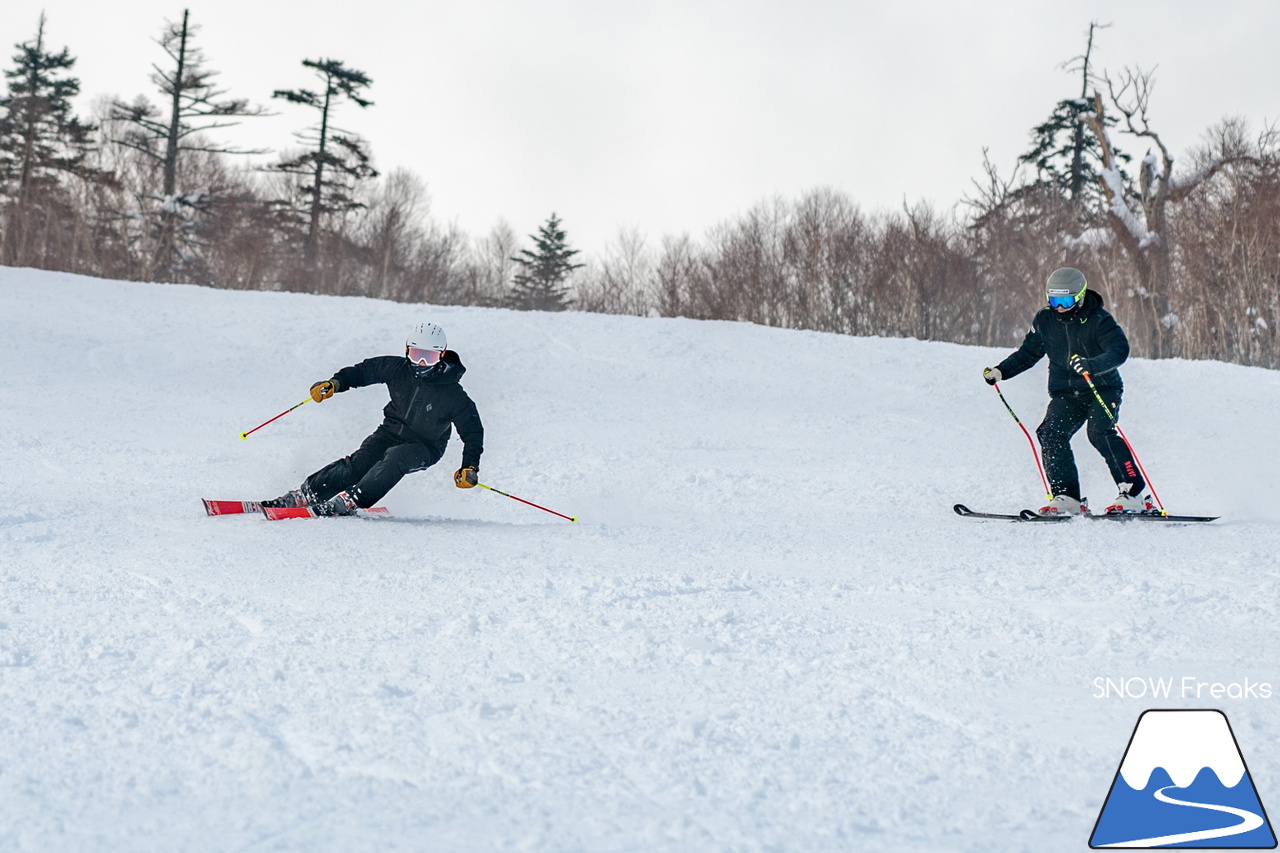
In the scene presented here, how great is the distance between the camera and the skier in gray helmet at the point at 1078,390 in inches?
254

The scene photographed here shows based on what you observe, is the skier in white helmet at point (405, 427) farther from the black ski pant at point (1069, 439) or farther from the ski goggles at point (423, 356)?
the black ski pant at point (1069, 439)

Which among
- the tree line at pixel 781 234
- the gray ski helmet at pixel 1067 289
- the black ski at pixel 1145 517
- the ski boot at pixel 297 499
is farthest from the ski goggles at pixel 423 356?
the tree line at pixel 781 234

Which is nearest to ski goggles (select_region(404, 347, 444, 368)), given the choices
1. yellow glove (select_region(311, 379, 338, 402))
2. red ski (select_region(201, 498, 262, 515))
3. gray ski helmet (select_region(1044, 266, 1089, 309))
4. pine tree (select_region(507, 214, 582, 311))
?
yellow glove (select_region(311, 379, 338, 402))

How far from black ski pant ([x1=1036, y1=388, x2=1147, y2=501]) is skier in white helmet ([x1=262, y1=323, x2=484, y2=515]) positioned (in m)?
3.97

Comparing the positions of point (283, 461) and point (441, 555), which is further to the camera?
point (283, 461)

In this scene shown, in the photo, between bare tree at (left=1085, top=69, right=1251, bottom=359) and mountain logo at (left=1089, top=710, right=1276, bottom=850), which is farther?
bare tree at (left=1085, top=69, right=1251, bottom=359)

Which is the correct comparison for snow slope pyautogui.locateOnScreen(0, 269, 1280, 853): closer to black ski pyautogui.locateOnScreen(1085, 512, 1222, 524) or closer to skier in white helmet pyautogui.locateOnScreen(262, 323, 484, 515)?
black ski pyautogui.locateOnScreen(1085, 512, 1222, 524)

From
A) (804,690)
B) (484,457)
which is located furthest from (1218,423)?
(804,690)

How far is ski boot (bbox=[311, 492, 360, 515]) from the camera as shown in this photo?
6098 mm

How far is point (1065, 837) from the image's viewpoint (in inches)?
87.0

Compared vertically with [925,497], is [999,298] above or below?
above

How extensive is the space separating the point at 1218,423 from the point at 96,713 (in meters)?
12.6

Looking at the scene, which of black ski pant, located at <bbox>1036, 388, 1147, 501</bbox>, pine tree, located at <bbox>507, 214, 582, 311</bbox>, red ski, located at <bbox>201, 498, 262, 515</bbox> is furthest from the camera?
pine tree, located at <bbox>507, 214, 582, 311</bbox>

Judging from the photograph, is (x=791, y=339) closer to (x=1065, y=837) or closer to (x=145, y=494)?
(x=145, y=494)
